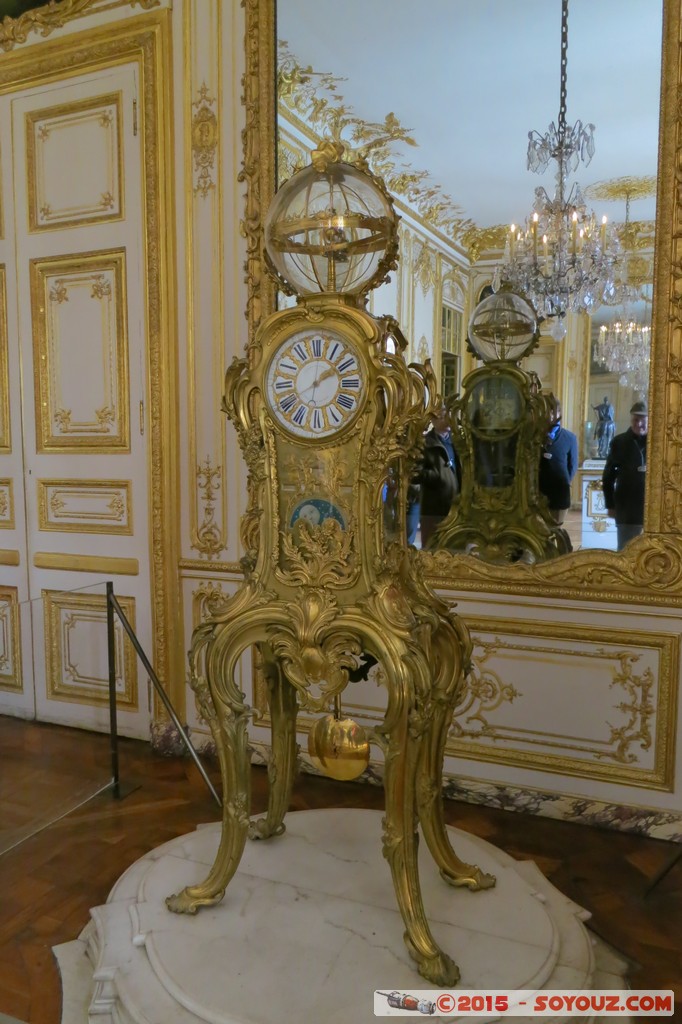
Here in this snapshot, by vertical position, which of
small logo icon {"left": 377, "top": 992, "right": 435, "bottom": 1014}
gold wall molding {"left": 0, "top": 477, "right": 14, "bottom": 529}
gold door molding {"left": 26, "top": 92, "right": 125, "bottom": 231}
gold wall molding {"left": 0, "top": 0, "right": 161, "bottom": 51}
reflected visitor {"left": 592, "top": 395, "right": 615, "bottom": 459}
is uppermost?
gold wall molding {"left": 0, "top": 0, "right": 161, "bottom": 51}

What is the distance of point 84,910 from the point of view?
6.44 feet

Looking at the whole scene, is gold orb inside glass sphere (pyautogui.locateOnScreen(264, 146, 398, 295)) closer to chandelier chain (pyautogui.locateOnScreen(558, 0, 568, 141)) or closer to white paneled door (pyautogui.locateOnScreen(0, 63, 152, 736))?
chandelier chain (pyautogui.locateOnScreen(558, 0, 568, 141))

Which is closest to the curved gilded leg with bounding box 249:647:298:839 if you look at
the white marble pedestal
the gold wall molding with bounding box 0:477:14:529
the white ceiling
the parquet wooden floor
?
the white marble pedestal

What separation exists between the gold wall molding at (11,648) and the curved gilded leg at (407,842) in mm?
1781

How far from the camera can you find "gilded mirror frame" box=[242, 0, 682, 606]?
7.09 ft

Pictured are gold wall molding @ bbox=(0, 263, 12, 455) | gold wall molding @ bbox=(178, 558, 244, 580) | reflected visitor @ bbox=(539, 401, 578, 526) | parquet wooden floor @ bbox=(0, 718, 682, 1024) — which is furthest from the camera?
gold wall molding @ bbox=(0, 263, 12, 455)

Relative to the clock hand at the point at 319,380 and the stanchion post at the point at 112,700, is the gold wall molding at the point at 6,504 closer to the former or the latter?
the stanchion post at the point at 112,700

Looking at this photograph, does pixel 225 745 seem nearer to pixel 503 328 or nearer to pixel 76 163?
pixel 503 328

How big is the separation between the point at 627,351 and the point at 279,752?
1559 millimetres

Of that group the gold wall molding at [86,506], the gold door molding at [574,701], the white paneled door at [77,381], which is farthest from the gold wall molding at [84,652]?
the gold door molding at [574,701]

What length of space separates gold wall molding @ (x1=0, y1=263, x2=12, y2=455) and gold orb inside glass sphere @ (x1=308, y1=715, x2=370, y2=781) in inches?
82.9

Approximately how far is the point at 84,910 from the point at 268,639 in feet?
3.13

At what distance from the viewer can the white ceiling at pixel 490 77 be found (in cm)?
220

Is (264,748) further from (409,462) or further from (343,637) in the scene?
(409,462)
